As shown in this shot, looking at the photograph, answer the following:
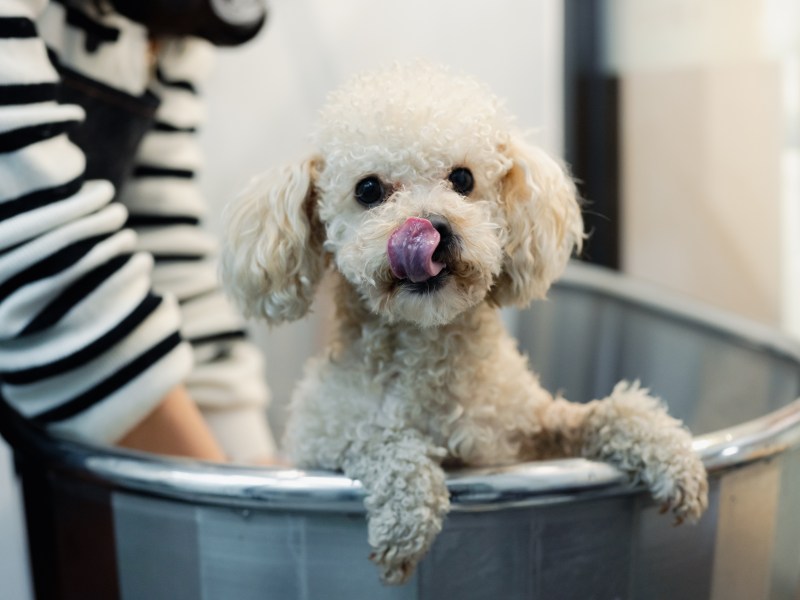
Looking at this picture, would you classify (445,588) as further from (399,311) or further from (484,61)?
(484,61)

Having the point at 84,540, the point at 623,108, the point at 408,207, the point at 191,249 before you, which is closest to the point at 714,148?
the point at 623,108

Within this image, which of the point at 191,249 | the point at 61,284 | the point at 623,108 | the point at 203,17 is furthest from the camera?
the point at 623,108

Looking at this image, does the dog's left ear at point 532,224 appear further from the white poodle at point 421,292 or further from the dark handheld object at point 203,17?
the dark handheld object at point 203,17

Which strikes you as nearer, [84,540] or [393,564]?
[393,564]

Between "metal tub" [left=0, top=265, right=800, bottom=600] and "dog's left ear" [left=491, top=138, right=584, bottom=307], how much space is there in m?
0.12

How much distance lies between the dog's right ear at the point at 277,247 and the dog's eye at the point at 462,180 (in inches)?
3.9

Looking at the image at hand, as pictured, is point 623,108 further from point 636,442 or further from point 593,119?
point 636,442

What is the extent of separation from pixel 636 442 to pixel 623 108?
886 millimetres

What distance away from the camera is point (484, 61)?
116cm

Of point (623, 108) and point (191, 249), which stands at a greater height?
point (623, 108)

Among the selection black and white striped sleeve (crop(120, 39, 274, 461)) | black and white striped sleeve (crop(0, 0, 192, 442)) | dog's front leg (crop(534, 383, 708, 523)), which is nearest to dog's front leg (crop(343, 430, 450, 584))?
dog's front leg (crop(534, 383, 708, 523))

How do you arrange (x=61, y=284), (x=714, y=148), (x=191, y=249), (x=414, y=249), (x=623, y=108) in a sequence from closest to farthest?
(x=414, y=249) → (x=61, y=284) → (x=191, y=249) → (x=714, y=148) → (x=623, y=108)

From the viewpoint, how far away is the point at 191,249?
3.06ft

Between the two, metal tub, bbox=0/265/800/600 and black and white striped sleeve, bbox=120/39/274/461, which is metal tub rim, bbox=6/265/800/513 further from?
black and white striped sleeve, bbox=120/39/274/461
